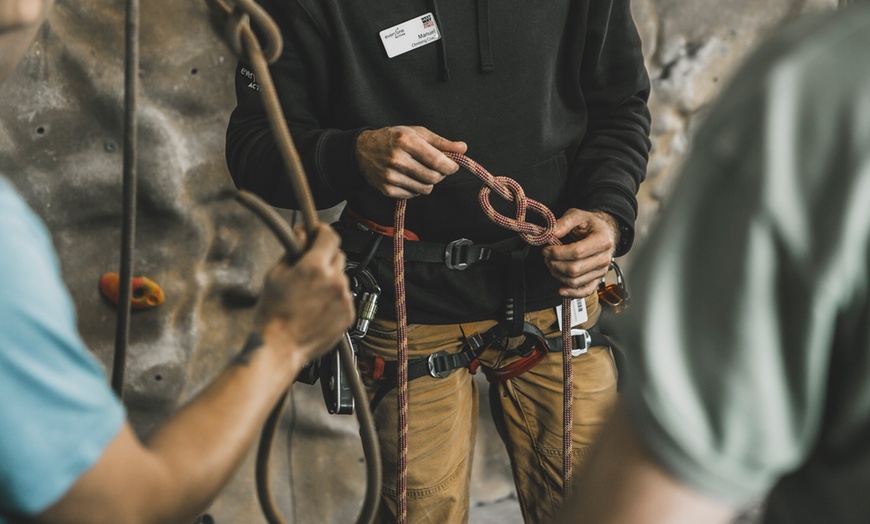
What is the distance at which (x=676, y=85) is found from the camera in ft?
8.56

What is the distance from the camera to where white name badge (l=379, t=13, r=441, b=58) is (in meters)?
1.46

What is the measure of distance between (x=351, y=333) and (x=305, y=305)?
684 millimetres

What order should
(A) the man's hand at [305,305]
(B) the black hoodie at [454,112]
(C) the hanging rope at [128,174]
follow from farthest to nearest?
(B) the black hoodie at [454,112]
(C) the hanging rope at [128,174]
(A) the man's hand at [305,305]

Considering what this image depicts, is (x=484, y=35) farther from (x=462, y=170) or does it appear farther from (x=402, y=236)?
(x=402, y=236)

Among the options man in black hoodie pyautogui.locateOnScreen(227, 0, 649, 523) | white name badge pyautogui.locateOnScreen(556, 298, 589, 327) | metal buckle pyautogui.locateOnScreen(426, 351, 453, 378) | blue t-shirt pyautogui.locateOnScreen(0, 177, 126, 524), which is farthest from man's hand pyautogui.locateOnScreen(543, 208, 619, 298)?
blue t-shirt pyautogui.locateOnScreen(0, 177, 126, 524)

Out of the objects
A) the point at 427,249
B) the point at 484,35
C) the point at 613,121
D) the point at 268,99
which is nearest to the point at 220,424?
the point at 268,99

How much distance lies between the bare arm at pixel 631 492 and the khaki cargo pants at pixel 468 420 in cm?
108

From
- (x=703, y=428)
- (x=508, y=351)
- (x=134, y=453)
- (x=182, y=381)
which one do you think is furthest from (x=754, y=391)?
(x=182, y=381)

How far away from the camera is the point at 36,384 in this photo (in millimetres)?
589

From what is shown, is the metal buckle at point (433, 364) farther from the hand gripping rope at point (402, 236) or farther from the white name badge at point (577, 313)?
the white name badge at point (577, 313)

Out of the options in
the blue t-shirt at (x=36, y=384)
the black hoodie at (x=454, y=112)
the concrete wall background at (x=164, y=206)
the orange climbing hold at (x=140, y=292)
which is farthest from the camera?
the orange climbing hold at (x=140, y=292)

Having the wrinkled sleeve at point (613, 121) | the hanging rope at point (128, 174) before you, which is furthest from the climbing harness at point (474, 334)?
the hanging rope at point (128, 174)

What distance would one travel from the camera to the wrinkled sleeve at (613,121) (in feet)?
5.17

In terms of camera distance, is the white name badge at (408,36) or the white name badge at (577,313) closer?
the white name badge at (408,36)
